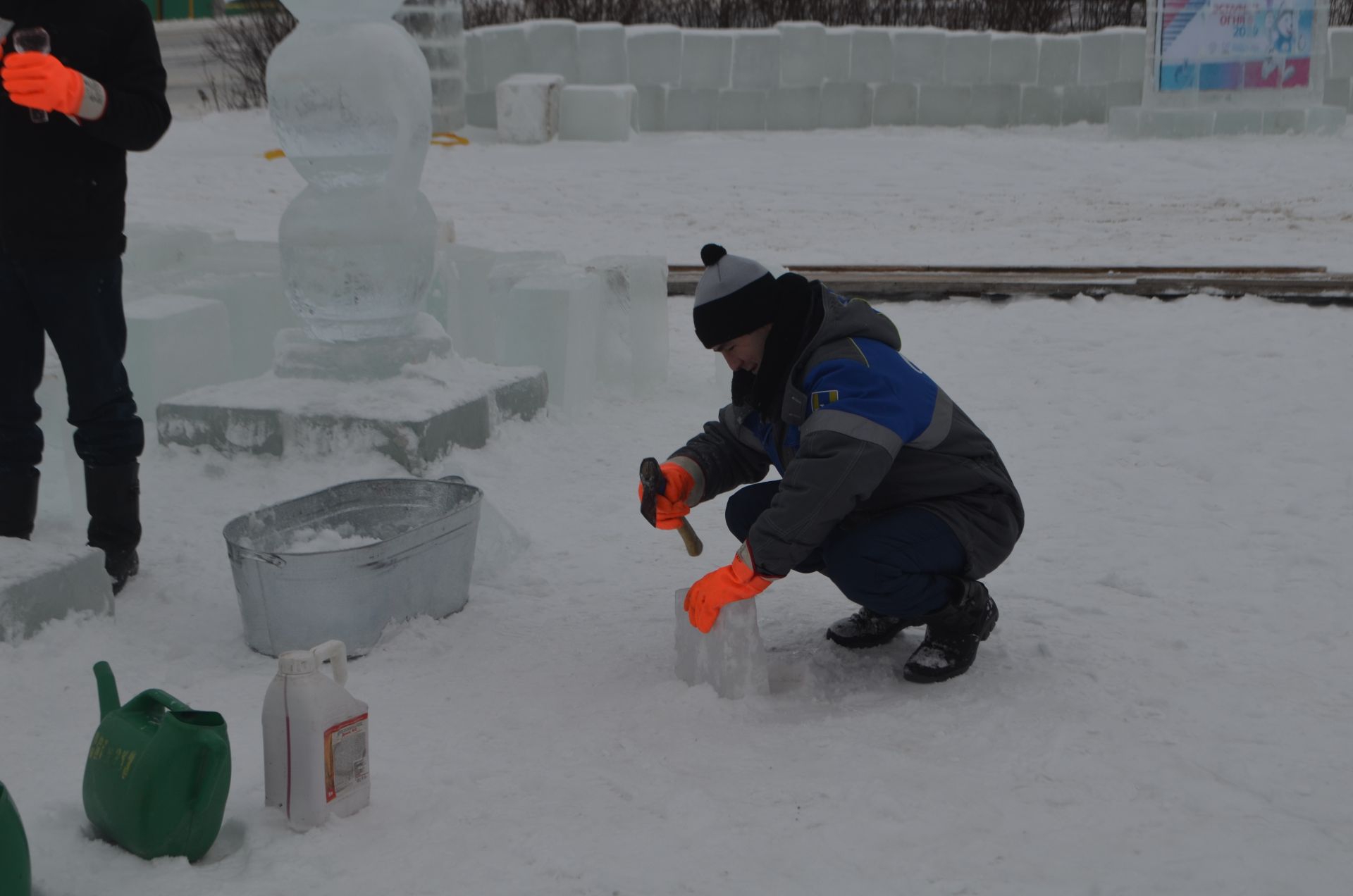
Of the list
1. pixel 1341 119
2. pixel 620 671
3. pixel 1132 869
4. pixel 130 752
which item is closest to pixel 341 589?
pixel 620 671

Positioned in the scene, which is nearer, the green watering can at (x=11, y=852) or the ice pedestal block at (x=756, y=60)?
the green watering can at (x=11, y=852)

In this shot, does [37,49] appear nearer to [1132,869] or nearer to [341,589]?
[341,589]

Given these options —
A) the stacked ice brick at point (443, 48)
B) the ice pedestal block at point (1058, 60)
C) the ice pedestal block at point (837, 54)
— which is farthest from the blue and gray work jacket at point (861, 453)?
the ice pedestal block at point (1058, 60)

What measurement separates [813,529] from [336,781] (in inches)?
34.1

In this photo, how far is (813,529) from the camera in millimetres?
2240

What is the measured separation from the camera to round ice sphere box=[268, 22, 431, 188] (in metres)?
3.67

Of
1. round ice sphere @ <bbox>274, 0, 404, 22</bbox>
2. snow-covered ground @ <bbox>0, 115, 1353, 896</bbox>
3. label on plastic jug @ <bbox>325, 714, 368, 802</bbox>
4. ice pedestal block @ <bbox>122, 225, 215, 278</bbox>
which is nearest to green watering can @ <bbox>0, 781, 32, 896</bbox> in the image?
snow-covered ground @ <bbox>0, 115, 1353, 896</bbox>

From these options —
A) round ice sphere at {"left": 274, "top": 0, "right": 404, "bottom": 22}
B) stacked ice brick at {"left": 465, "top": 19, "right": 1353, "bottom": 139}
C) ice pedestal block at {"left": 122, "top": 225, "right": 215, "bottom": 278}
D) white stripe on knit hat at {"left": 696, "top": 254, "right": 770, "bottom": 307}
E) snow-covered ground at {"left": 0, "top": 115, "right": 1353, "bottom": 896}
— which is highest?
stacked ice brick at {"left": 465, "top": 19, "right": 1353, "bottom": 139}

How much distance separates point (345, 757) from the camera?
1.92 metres

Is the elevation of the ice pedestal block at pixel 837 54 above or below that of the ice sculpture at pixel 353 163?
above

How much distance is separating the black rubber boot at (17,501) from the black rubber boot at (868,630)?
180 cm

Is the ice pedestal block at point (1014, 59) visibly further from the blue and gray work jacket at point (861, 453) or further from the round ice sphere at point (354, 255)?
the blue and gray work jacket at point (861, 453)

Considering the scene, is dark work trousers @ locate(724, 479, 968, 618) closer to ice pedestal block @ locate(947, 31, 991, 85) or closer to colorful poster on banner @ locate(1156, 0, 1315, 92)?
colorful poster on banner @ locate(1156, 0, 1315, 92)

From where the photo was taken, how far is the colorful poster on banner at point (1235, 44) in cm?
1138
